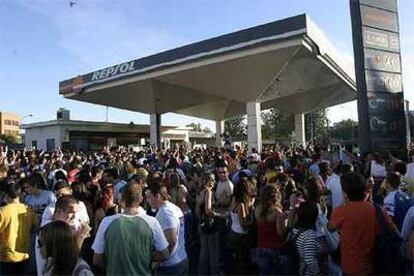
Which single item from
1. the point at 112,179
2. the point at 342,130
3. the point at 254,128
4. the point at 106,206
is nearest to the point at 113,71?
the point at 254,128

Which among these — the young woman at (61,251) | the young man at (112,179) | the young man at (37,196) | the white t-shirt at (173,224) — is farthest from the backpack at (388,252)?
the young man at (112,179)

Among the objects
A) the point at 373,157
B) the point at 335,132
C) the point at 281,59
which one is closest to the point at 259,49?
the point at 281,59

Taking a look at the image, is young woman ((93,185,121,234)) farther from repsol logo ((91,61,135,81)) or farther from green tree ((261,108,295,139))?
green tree ((261,108,295,139))

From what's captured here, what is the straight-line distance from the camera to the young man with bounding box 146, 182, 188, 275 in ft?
16.3

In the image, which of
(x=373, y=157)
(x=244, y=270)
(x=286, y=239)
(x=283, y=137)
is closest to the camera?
(x=286, y=239)

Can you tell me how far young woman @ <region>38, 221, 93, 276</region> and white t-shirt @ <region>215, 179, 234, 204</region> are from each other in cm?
521

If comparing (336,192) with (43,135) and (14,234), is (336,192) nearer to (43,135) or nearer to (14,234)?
(14,234)

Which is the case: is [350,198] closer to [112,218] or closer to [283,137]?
[112,218]

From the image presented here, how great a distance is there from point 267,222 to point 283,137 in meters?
73.9

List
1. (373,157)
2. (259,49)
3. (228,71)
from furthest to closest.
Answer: (228,71), (259,49), (373,157)

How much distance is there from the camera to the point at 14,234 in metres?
5.89

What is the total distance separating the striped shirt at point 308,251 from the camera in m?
5.06

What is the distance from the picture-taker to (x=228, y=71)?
87.9ft

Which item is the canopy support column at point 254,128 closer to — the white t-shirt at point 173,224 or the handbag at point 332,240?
the handbag at point 332,240
